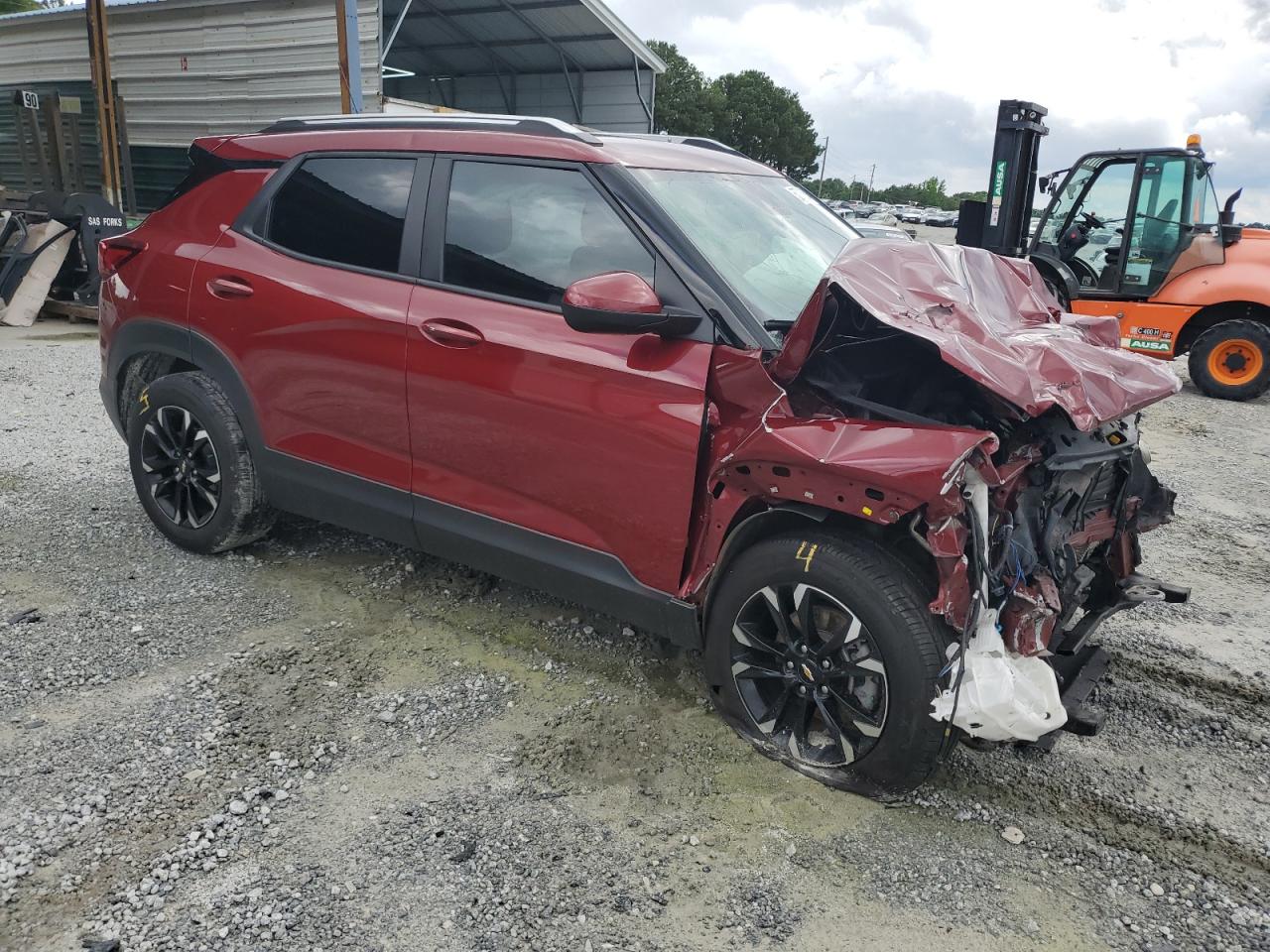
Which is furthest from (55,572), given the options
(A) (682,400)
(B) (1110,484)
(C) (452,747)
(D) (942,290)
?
(B) (1110,484)

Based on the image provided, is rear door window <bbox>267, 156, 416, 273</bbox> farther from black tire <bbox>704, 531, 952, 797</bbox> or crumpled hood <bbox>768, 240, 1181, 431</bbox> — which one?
black tire <bbox>704, 531, 952, 797</bbox>

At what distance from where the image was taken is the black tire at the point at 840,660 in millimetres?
2471

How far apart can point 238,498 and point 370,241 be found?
128 cm

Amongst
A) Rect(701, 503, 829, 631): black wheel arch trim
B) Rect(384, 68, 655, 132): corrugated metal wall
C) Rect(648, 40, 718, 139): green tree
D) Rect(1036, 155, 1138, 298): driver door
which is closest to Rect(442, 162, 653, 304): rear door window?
Rect(701, 503, 829, 631): black wheel arch trim

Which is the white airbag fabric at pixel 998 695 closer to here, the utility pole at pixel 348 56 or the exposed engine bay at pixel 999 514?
the exposed engine bay at pixel 999 514

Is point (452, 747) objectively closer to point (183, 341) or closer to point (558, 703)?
point (558, 703)

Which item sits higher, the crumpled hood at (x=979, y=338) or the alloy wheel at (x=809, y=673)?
the crumpled hood at (x=979, y=338)

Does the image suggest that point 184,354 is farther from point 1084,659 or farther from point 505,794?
point 1084,659

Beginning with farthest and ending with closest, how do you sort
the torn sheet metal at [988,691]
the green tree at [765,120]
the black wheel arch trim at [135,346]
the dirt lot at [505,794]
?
the green tree at [765,120] < the black wheel arch trim at [135,346] < the torn sheet metal at [988,691] < the dirt lot at [505,794]

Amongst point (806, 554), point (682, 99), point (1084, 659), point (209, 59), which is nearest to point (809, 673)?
point (806, 554)

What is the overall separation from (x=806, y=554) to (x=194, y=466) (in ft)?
9.17

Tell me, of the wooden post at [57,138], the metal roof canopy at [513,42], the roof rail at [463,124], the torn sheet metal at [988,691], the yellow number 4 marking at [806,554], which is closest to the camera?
the torn sheet metal at [988,691]

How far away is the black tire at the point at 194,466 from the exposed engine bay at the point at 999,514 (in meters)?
2.47

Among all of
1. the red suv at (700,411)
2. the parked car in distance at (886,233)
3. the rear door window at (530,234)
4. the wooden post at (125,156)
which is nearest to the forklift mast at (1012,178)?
the parked car in distance at (886,233)
